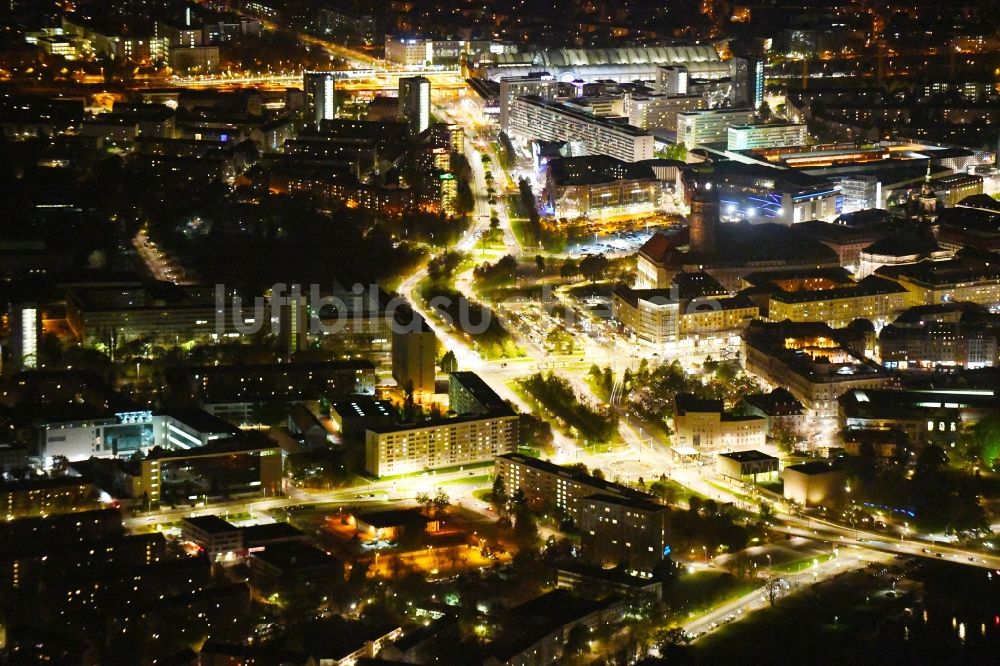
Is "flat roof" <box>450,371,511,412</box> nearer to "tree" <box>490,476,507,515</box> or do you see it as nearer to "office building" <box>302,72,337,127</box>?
"tree" <box>490,476,507,515</box>

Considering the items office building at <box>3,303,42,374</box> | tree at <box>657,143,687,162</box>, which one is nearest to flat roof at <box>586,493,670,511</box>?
office building at <box>3,303,42,374</box>

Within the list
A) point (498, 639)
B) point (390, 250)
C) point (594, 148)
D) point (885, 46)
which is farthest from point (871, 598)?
point (885, 46)

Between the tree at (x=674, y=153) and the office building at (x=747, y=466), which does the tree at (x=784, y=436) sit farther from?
the tree at (x=674, y=153)

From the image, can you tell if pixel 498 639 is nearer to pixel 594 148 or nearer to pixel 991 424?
pixel 991 424

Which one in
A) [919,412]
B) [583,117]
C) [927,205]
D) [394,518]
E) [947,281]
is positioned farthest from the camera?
[583,117]

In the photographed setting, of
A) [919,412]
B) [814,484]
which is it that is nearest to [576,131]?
[919,412]

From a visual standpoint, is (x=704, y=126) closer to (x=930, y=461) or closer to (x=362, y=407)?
(x=362, y=407)
